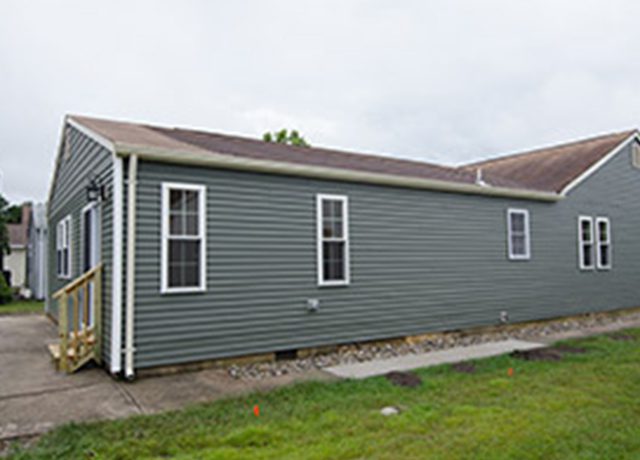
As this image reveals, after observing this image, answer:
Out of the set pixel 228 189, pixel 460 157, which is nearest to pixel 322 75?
pixel 228 189

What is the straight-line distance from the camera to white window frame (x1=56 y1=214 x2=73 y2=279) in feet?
32.1

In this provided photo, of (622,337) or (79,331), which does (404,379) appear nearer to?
(79,331)

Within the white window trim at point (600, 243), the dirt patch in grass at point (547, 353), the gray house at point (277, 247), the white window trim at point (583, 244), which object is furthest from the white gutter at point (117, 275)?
the white window trim at point (600, 243)

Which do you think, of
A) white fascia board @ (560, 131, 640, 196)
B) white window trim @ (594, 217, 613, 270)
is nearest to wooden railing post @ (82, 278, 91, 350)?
white fascia board @ (560, 131, 640, 196)

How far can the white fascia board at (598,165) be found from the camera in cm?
1164

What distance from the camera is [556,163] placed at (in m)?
13.6

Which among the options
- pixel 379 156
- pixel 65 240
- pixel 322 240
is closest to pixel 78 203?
pixel 65 240

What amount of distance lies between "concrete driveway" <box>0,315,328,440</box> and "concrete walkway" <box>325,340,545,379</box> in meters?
0.62

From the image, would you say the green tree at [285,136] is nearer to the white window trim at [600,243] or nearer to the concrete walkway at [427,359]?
the white window trim at [600,243]

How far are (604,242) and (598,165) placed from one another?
79.7 inches

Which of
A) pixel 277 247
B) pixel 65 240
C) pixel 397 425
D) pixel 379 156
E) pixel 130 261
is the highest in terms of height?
pixel 379 156

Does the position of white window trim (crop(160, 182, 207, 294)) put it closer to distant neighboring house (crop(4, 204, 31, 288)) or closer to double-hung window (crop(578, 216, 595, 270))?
double-hung window (crop(578, 216, 595, 270))

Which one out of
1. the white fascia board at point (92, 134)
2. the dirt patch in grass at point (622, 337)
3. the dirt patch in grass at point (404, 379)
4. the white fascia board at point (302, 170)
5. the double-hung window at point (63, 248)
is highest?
the white fascia board at point (92, 134)

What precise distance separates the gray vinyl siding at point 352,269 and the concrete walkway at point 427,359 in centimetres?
86
